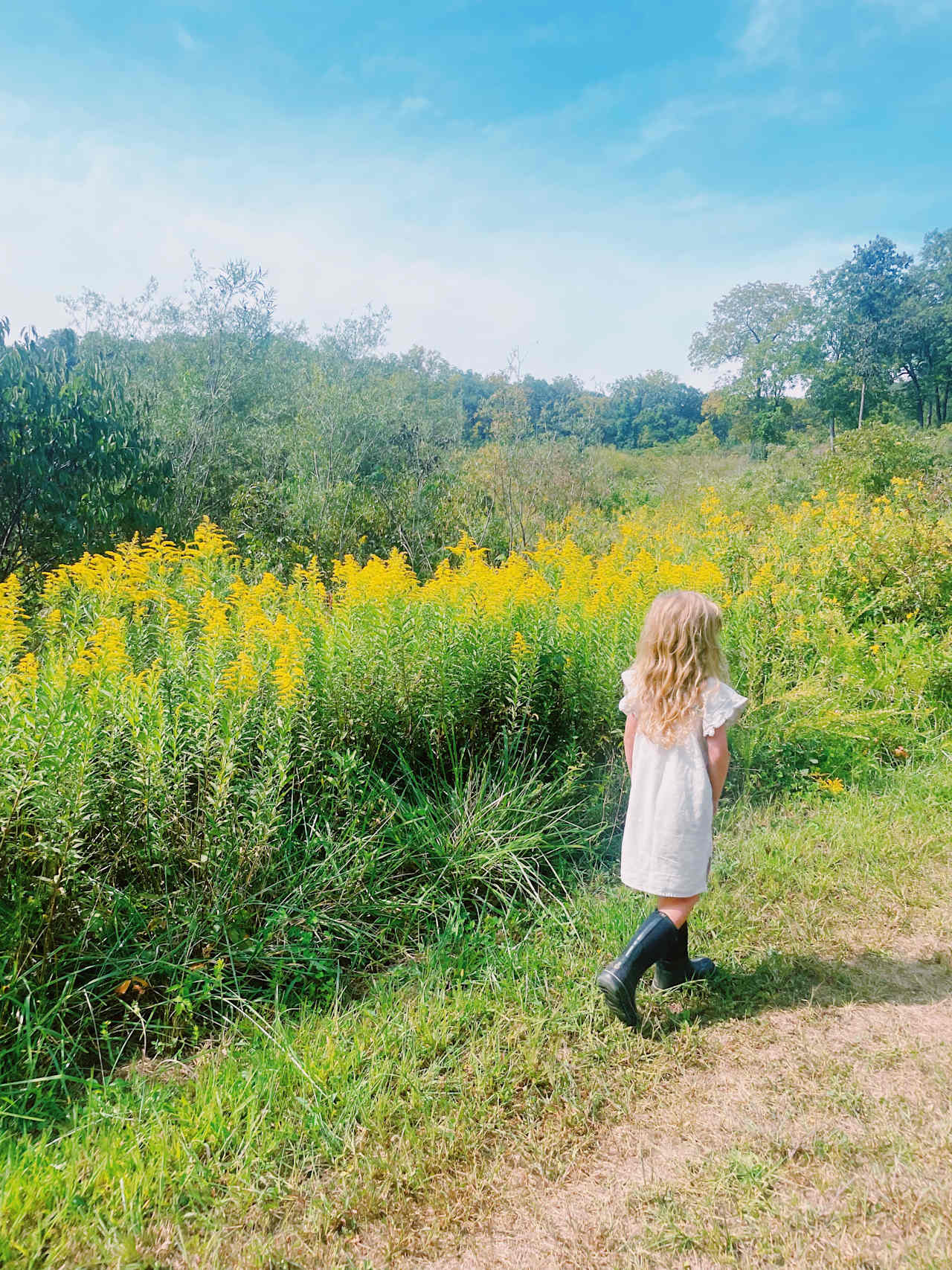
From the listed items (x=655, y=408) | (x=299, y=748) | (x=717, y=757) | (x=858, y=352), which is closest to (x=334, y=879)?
(x=299, y=748)

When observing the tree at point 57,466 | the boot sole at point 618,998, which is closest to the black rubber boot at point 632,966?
the boot sole at point 618,998

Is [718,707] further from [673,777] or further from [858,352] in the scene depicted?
[858,352]

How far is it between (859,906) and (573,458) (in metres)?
12.6

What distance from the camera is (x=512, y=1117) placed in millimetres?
2121

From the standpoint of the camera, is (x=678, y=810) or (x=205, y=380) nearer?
(x=678, y=810)

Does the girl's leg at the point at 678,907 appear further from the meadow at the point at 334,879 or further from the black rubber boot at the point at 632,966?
the meadow at the point at 334,879

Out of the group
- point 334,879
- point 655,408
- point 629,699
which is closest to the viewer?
point 629,699

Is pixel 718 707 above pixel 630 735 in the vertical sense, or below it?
above

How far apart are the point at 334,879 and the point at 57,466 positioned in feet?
20.3

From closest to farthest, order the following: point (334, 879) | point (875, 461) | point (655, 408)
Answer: point (334, 879) → point (875, 461) → point (655, 408)

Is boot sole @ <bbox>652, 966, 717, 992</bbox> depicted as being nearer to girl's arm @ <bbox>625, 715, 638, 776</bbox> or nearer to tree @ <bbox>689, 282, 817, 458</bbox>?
girl's arm @ <bbox>625, 715, 638, 776</bbox>

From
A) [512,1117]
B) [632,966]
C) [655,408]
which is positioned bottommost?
[512,1117]

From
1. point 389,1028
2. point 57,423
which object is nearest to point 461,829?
point 389,1028

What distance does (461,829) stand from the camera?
3.45 m
